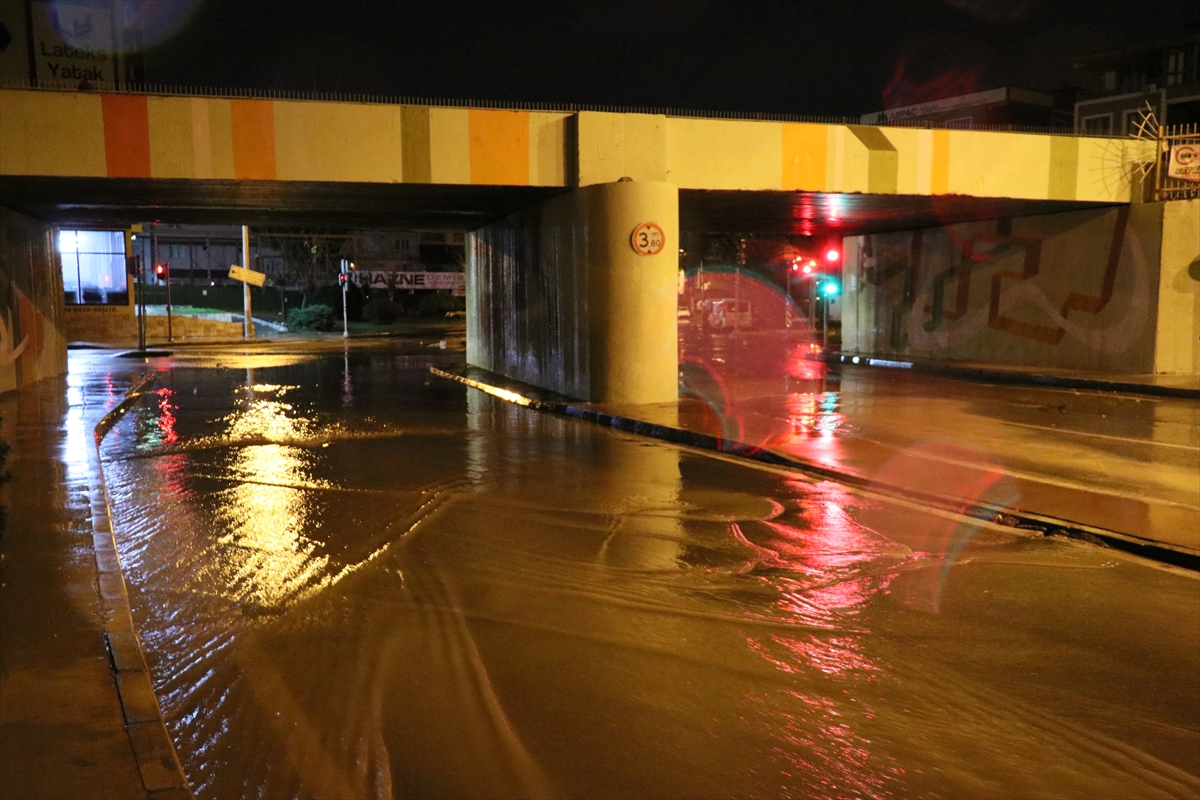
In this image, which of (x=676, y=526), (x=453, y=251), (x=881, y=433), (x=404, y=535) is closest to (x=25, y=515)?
(x=404, y=535)

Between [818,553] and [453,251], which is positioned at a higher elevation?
[453,251]

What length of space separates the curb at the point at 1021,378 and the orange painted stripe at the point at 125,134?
737 inches

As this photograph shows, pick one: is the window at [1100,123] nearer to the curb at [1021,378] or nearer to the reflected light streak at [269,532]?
the curb at [1021,378]

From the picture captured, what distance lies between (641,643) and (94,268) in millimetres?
45560

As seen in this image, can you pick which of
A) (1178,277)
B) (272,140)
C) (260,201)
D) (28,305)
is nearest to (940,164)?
(1178,277)

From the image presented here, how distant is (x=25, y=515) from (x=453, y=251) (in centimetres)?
7126

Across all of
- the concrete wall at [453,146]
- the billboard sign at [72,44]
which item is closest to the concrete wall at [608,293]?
the concrete wall at [453,146]

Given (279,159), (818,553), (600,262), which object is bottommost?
(818,553)

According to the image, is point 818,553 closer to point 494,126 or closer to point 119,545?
point 119,545

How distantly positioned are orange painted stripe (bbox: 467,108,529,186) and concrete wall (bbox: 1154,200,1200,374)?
14470 mm

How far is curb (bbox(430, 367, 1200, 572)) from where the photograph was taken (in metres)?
8.25

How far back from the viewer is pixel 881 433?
14562 mm

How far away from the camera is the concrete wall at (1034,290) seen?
2255cm

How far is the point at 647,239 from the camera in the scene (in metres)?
17.8
